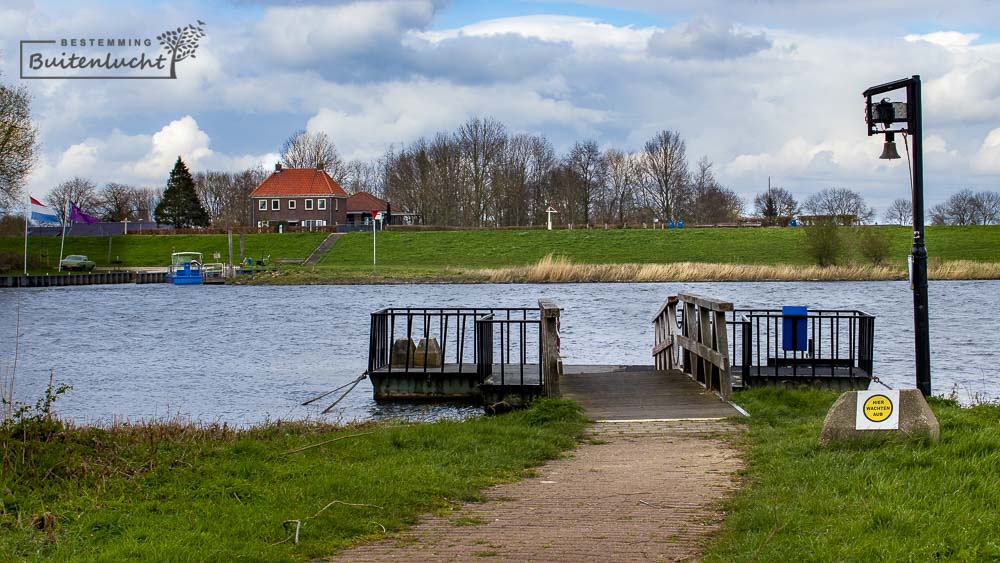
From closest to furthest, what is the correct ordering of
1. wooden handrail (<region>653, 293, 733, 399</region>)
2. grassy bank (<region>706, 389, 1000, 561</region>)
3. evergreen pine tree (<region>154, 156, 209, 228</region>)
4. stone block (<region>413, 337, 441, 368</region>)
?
grassy bank (<region>706, 389, 1000, 561</region>), wooden handrail (<region>653, 293, 733, 399</region>), stone block (<region>413, 337, 441, 368</region>), evergreen pine tree (<region>154, 156, 209, 228</region>)

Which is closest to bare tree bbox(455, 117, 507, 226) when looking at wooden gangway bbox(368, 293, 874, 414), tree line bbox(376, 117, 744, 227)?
tree line bbox(376, 117, 744, 227)

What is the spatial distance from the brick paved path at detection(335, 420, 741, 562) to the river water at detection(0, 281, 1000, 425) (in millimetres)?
6707

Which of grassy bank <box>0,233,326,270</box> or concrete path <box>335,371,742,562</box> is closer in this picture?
concrete path <box>335,371,742,562</box>

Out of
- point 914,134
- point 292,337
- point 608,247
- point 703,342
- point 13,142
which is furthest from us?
point 608,247

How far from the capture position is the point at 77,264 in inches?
3440

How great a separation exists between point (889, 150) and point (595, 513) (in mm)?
7930

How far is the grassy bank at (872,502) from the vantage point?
626 centimetres

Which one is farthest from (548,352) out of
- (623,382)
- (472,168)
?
(472,168)

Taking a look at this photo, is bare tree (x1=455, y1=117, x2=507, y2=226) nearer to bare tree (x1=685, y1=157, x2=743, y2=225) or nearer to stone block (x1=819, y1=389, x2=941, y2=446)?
bare tree (x1=685, y1=157, x2=743, y2=225)

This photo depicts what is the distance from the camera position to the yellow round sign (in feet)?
30.2

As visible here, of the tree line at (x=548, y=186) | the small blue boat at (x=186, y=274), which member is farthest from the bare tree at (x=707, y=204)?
the small blue boat at (x=186, y=274)

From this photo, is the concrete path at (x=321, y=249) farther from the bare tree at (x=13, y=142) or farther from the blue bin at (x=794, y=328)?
the blue bin at (x=794, y=328)

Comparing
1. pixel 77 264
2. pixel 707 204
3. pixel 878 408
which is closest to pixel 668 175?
pixel 707 204

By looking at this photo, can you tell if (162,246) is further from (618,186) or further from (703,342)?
(703,342)
